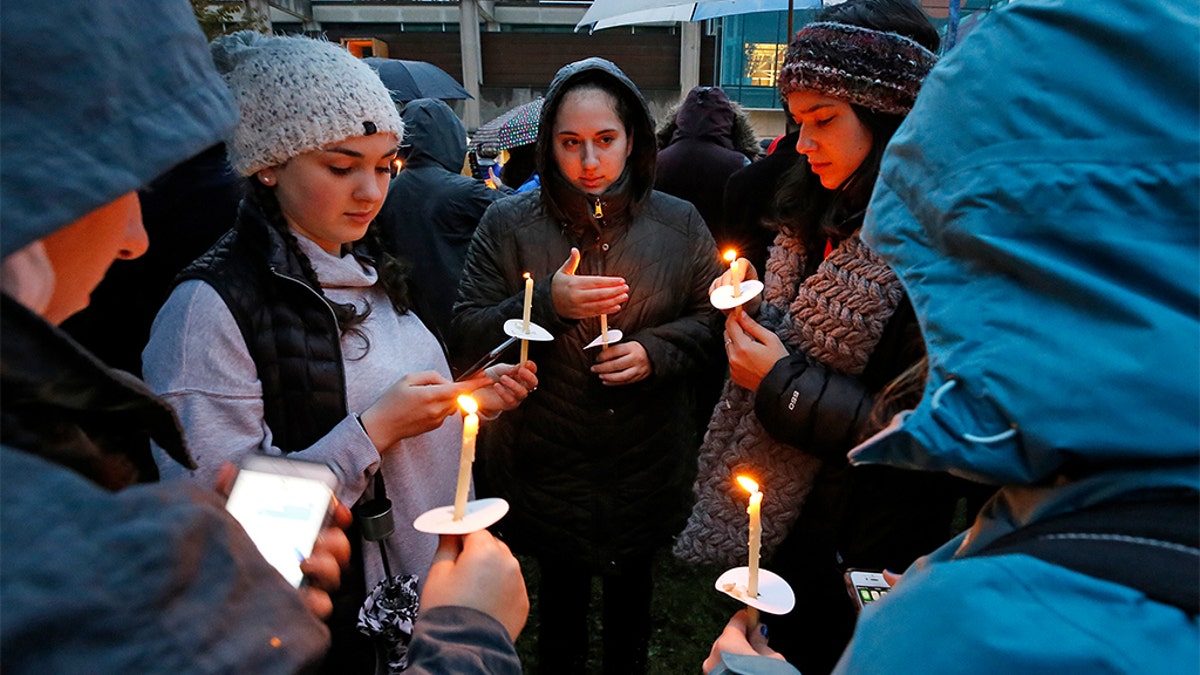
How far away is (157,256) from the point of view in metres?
2.28

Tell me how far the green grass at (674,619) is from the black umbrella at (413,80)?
5150mm

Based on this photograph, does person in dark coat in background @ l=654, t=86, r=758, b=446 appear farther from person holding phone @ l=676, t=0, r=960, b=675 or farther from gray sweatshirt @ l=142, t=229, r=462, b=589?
gray sweatshirt @ l=142, t=229, r=462, b=589

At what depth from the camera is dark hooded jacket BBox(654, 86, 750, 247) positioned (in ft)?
15.8

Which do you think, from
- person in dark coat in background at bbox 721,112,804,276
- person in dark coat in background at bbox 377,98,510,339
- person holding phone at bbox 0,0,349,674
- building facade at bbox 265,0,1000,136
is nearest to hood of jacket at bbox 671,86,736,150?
person in dark coat in background at bbox 721,112,804,276

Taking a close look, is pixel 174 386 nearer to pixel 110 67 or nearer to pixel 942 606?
pixel 110 67

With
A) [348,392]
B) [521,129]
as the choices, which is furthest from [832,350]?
[521,129]

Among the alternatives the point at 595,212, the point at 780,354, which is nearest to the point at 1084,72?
the point at 780,354

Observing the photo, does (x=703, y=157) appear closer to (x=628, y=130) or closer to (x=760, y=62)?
(x=628, y=130)

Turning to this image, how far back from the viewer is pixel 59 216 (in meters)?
0.52

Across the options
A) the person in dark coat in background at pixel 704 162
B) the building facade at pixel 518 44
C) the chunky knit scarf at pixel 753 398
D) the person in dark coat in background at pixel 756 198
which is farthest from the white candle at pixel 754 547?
the building facade at pixel 518 44

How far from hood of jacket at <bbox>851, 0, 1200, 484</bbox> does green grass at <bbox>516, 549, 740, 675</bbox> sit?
289 cm

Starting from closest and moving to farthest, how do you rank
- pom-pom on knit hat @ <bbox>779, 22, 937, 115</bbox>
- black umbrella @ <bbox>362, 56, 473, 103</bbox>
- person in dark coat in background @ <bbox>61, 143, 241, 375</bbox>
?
pom-pom on knit hat @ <bbox>779, 22, 937, 115</bbox>, person in dark coat in background @ <bbox>61, 143, 241, 375</bbox>, black umbrella @ <bbox>362, 56, 473, 103</bbox>

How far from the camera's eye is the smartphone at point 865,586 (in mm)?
1529

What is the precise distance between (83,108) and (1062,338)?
94 cm
